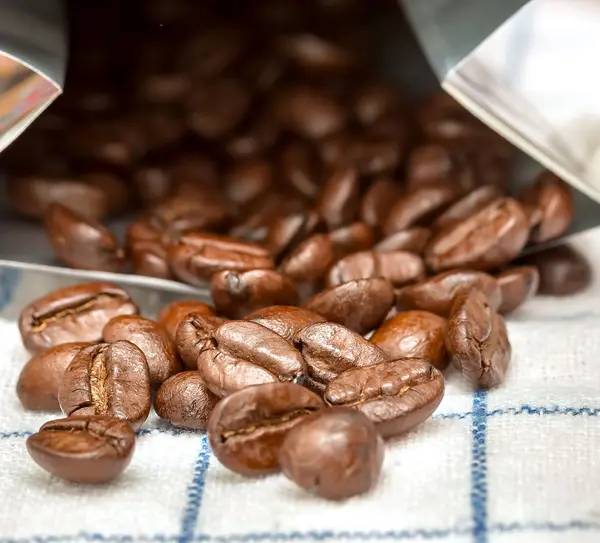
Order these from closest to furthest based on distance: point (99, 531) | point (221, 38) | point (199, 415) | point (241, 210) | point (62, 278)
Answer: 1. point (99, 531)
2. point (199, 415)
3. point (62, 278)
4. point (241, 210)
5. point (221, 38)

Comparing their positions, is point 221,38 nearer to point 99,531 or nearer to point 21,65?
point 21,65

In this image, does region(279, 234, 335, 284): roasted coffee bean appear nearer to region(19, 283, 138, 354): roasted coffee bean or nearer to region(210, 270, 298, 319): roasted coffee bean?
region(210, 270, 298, 319): roasted coffee bean

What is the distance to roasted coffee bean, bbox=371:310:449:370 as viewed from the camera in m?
1.03

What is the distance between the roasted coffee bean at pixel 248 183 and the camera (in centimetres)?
148

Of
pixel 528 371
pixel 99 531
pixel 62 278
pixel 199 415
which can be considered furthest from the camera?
pixel 62 278

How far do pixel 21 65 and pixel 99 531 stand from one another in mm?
506

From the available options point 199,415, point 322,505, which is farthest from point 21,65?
point 322,505

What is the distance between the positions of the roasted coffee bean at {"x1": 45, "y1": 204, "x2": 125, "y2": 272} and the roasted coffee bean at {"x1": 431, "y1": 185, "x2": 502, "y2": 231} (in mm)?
425

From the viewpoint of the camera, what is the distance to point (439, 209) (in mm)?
1300

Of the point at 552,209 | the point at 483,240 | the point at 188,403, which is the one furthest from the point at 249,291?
the point at 552,209

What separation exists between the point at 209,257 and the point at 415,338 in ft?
0.96

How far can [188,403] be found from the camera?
0.95 m

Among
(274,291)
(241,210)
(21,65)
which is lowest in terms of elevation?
(241,210)

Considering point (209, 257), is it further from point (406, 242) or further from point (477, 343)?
point (477, 343)
